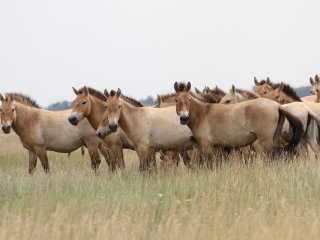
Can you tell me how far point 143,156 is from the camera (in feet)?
44.4

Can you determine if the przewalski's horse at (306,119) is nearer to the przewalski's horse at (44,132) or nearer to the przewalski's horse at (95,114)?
the przewalski's horse at (95,114)

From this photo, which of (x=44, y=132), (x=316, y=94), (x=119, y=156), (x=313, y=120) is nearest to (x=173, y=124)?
(x=119, y=156)

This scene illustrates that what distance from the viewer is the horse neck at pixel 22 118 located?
51.1ft

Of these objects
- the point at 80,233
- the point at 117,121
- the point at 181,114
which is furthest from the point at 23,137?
the point at 80,233

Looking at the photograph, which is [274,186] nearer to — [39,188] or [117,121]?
[39,188]

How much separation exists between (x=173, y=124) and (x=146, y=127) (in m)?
0.62

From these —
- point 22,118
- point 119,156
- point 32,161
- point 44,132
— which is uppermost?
point 22,118

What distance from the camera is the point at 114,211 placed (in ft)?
26.3

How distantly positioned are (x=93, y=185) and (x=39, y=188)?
896 mm

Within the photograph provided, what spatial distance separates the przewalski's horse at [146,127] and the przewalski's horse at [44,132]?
2.17 m

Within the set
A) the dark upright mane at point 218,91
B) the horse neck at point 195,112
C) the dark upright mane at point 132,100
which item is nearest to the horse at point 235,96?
the dark upright mane at point 218,91

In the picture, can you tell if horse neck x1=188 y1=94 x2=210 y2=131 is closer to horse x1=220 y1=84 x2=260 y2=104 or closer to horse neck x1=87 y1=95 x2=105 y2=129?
horse x1=220 y1=84 x2=260 y2=104

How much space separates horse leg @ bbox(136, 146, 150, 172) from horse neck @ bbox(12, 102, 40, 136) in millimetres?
3507

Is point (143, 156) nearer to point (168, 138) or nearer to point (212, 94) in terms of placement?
point (168, 138)
